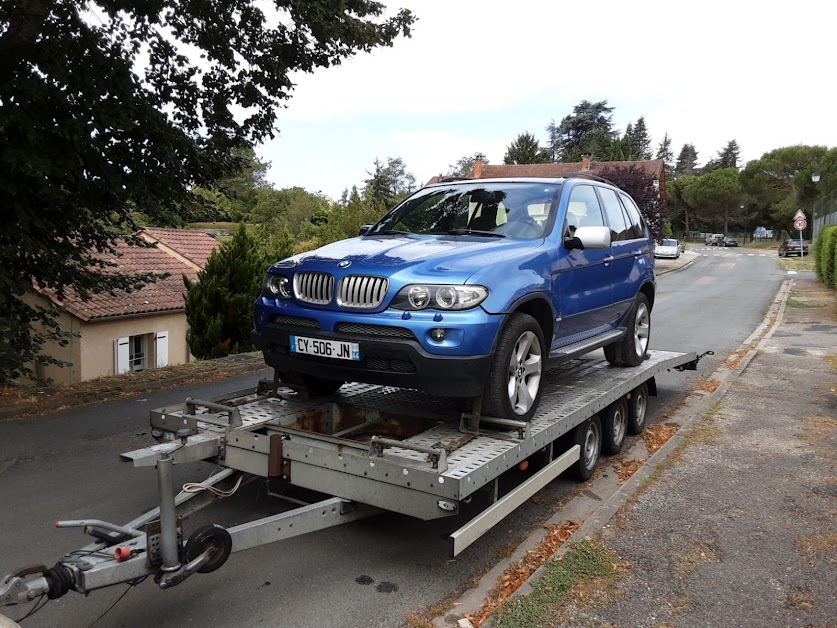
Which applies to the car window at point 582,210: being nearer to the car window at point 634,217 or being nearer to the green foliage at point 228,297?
the car window at point 634,217

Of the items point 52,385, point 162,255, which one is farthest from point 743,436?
point 162,255

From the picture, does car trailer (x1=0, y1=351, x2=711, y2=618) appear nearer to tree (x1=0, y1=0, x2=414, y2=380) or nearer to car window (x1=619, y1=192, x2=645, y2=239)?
car window (x1=619, y1=192, x2=645, y2=239)

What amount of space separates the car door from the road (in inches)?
49.4

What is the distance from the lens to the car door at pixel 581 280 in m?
4.98

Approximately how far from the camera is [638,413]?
6715mm

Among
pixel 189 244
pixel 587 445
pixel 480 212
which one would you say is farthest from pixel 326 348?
pixel 189 244

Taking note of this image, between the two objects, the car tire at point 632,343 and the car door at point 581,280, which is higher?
the car door at point 581,280

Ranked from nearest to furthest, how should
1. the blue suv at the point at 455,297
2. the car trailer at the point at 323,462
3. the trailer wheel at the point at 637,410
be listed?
1. the car trailer at the point at 323,462
2. the blue suv at the point at 455,297
3. the trailer wheel at the point at 637,410

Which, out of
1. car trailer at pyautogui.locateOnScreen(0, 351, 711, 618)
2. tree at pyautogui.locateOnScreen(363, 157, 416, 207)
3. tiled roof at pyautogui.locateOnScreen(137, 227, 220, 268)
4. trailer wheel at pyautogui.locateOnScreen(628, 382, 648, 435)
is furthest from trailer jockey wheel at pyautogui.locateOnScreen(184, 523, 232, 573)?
tree at pyautogui.locateOnScreen(363, 157, 416, 207)

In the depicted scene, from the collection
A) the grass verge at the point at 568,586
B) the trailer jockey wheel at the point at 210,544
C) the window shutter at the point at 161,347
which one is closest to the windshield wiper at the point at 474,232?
the grass verge at the point at 568,586

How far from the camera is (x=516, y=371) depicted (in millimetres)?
4285

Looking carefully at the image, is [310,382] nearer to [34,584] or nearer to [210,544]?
[210,544]

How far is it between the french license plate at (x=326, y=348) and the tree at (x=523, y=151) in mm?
70518

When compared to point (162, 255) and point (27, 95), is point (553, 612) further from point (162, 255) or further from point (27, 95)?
point (162, 255)
